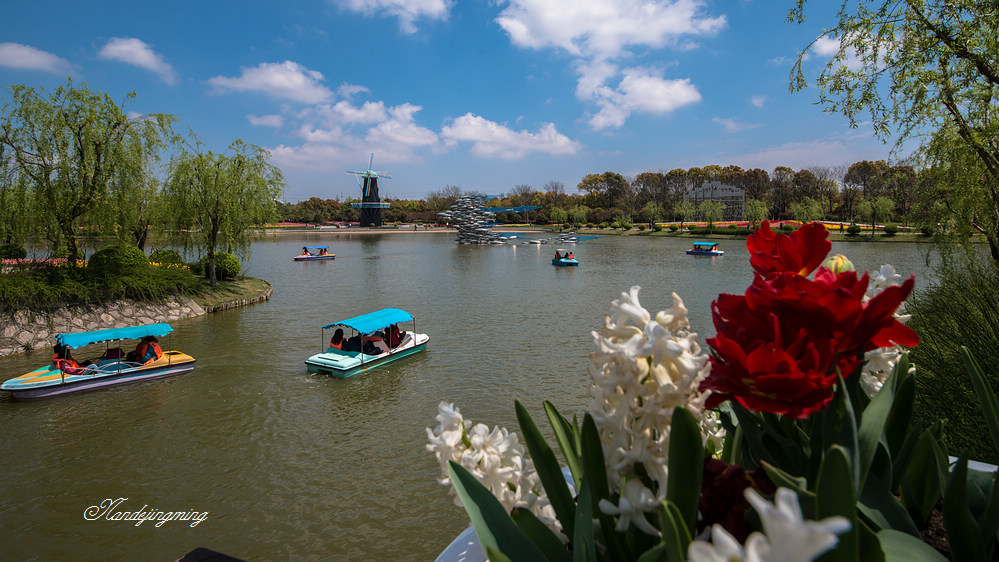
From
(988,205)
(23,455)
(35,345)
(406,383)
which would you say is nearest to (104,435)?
(23,455)

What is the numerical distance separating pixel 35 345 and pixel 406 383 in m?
10.7

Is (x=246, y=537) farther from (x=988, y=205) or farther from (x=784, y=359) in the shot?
(x=988, y=205)

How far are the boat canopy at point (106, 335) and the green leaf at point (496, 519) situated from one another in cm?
1260

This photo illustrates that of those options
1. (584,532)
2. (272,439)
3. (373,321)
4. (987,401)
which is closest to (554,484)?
(584,532)

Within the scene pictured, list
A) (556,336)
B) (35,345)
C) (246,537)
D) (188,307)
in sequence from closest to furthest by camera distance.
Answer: (246,537)
(35,345)
(556,336)
(188,307)

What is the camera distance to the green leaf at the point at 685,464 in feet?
2.90

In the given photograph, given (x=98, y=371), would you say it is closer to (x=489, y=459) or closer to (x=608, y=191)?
(x=489, y=459)

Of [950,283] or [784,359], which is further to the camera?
[950,283]

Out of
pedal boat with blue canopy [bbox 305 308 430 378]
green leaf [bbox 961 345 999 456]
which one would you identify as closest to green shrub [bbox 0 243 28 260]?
pedal boat with blue canopy [bbox 305 308 430 378]

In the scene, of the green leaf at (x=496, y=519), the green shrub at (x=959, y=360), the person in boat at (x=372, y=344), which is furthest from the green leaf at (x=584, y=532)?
the person in boat at (x=372, y=344)

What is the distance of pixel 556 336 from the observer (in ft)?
49.9

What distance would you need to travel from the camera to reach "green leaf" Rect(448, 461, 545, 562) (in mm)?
1104

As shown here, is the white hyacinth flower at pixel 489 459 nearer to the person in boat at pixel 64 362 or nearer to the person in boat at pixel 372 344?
the person in boat at pixel 372 344

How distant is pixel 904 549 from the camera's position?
87cm
